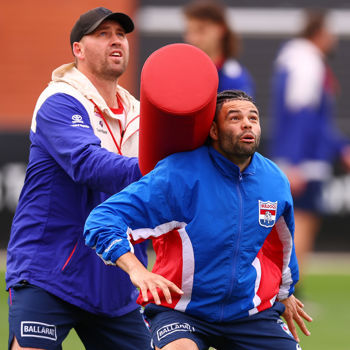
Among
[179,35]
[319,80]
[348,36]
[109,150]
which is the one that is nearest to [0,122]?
[179,35]

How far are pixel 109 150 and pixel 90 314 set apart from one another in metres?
0.80

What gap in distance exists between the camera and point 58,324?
4363 millimetres

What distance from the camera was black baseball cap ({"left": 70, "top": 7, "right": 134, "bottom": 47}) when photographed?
4554 mm

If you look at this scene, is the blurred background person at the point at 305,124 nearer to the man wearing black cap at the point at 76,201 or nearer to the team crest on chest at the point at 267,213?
the man wearing black cap at the point at 76,201

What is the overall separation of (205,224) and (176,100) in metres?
0.55

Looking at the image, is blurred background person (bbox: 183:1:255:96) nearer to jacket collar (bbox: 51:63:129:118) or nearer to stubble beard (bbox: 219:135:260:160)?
jacket collar (bbox: 51:63:129:118)

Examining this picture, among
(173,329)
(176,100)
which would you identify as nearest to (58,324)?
(173,329)

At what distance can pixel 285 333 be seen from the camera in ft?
13.6

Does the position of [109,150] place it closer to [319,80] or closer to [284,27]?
[319,80]

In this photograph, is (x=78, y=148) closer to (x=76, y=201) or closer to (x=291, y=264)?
(x=76, y=201)

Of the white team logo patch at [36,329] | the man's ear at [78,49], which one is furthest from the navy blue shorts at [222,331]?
the man's ear at [78,49]

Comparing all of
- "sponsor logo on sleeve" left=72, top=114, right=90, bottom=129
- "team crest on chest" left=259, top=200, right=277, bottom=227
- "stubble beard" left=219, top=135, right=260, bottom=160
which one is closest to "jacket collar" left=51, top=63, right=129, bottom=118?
"sponsor logo on sleeve" left=72, top=114, right=90, bottom=129

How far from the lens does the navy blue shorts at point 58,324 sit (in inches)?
169

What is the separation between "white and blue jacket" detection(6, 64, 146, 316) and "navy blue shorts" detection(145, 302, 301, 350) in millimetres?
411
